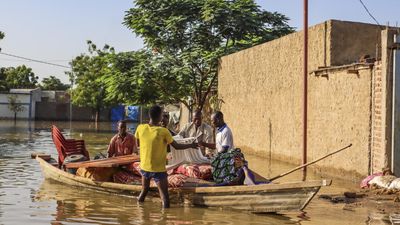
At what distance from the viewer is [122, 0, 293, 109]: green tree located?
2462 cm

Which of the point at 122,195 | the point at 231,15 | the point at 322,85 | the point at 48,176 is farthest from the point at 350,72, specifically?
the point at 231,15

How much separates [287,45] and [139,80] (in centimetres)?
1004

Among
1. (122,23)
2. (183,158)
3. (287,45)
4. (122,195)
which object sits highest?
(122,23)

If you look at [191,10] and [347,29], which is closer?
[347,29]

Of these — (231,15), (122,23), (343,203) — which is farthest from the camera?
(122,23)

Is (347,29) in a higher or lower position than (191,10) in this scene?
lower

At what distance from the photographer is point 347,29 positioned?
1402cm

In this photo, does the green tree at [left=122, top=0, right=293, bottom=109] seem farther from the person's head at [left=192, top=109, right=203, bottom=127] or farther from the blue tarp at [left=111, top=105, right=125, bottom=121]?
the blue tarp at [left=111, top=105, right=125, bottom=121]

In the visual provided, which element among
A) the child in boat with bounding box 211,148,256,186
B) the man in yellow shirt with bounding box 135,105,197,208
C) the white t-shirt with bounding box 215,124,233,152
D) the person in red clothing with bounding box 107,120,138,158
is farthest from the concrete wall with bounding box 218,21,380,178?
the man in yellow shirt with bounding box 135,105,197,208

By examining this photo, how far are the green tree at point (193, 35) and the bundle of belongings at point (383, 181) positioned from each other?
13.6 m

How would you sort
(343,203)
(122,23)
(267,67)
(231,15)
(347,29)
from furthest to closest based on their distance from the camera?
1. (122,23)
2. (231,15)
3. (267,67)
4. (347,29)
5. (343,203)

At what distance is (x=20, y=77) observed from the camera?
2847 inches

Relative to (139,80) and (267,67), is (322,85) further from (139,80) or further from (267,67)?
(139,80)

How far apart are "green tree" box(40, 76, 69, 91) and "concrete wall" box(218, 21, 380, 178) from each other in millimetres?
64217
